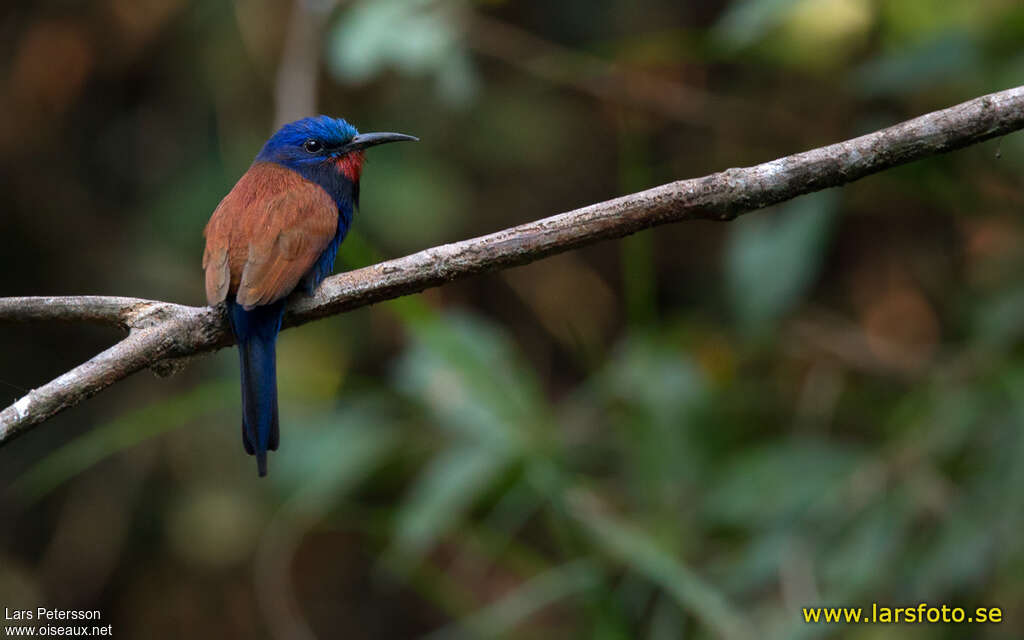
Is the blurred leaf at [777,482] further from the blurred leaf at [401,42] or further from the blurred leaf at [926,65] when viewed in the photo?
the blurred leaf at [401,42]

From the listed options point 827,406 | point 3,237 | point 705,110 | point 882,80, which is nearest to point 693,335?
point 827,406

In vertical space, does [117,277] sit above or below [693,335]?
above

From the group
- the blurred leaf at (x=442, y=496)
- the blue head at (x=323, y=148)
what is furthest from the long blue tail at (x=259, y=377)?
the blurred leaf at (x=442, y=496)

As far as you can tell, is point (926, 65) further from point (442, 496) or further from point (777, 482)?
point (442, 496)

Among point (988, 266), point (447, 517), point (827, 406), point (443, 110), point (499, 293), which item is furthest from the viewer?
point (499, 293)

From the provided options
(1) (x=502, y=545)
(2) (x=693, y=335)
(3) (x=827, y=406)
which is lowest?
(1) (x=502, y=545)

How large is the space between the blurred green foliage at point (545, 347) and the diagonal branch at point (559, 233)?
19.1 inches

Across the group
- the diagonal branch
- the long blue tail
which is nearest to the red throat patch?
the long blue tail

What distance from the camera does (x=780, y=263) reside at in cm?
344

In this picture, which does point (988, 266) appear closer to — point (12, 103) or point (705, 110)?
point (705, 110)

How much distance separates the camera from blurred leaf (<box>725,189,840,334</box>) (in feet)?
11.1

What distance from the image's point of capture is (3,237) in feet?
15.5

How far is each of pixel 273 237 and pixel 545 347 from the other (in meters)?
2.80

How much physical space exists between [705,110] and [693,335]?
89 cm
